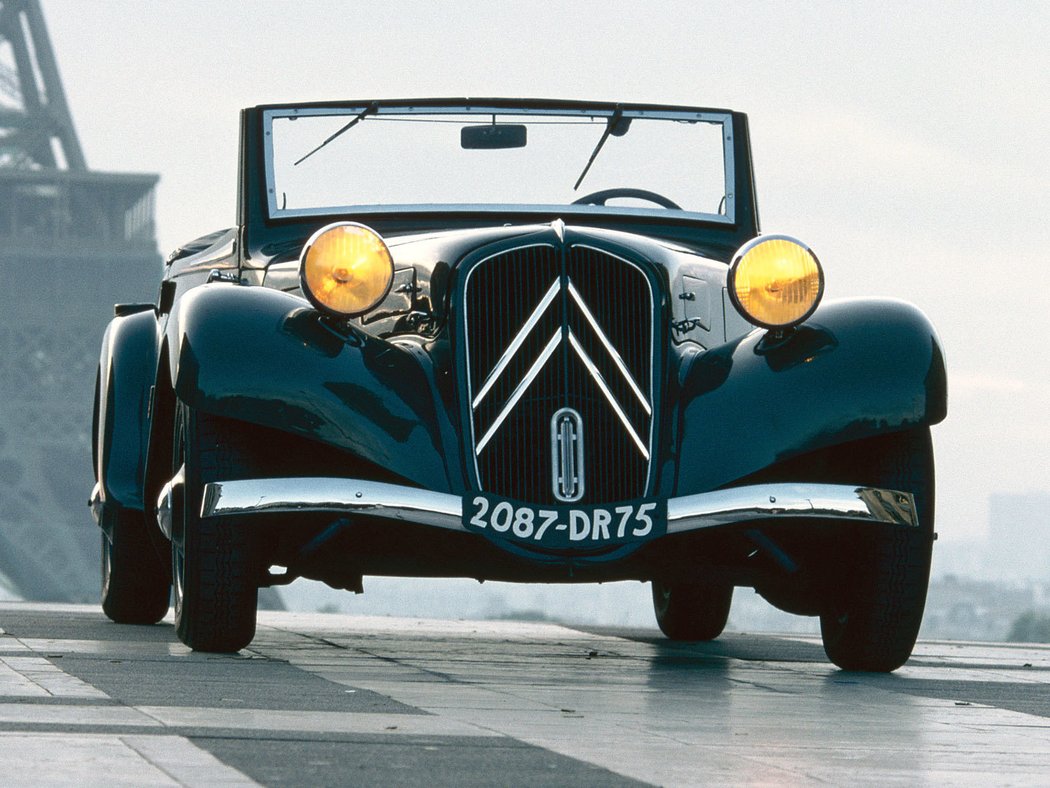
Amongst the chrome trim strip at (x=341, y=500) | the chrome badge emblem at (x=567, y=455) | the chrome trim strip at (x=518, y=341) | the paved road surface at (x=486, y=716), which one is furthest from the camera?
the chrome trim strip at (x=518, y=341)

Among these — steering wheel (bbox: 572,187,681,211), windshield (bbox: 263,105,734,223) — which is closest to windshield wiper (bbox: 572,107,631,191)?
windshield (bbox: 263,105,734,223)

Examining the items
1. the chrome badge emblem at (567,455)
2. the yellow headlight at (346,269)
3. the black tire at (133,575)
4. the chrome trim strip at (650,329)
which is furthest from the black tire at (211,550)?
the black tire at (133,575)

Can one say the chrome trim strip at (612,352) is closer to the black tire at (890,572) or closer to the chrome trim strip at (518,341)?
the chrome trim strip at (518,341)

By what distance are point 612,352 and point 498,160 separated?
2100mm

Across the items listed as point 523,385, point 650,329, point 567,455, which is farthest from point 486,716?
point 650,329

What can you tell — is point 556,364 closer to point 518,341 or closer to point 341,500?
point 518,341

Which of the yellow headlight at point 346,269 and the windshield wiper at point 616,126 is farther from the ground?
the windshield wiper at point 616,126

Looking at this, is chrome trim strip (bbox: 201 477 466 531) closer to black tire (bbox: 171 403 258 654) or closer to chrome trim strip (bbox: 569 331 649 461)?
black tire (bbox: 171 403 258 654)

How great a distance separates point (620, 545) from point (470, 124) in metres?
2.69

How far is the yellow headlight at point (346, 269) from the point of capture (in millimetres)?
5996

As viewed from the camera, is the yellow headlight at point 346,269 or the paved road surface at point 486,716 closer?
the paved road surface at point 486,716

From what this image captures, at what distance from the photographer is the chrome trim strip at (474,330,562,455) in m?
5.77

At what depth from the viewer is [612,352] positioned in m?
5.90

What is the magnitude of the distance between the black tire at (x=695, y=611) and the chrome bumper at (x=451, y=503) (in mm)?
2579
